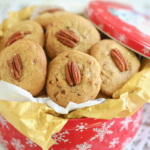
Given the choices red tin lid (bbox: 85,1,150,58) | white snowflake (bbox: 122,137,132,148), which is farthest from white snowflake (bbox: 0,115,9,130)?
red tin lid (bbox: 85,1,150,58)

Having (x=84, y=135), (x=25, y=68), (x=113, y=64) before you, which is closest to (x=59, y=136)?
(x=84, y=135)

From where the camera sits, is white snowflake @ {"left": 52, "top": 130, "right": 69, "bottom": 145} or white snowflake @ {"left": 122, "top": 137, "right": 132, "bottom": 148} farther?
white snowflake @ {"left": 122, "top": 137, "right": 132, "bottom": 148}

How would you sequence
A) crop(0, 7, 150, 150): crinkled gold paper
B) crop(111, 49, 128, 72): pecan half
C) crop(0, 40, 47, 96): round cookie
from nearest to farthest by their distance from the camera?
crop(0, 7, 150, 150): crinkled gold paper → crop(0, 40, 47, 96): round cookie → crop(111, 49, 128, 72): pecan half

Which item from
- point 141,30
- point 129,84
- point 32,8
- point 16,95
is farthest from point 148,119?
point 32,8

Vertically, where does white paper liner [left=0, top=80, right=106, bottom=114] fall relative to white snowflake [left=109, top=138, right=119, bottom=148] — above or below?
above

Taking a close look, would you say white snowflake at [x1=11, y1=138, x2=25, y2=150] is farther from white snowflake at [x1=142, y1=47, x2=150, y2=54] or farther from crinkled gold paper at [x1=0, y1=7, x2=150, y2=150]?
white snowflake at [x1=142, y1=47, x2=150, y2=54]

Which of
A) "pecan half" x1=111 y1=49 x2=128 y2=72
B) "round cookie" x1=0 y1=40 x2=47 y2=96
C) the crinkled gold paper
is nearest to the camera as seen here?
the crinkled gold paper

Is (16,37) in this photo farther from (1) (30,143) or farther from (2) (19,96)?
(1) (30,143)

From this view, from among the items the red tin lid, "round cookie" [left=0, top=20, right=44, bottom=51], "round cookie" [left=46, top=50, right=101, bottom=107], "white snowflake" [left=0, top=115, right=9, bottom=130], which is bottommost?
"white snowflake" [left=0, top=115, right=9, bottom=130]
